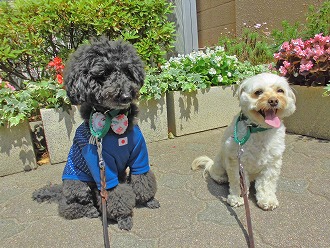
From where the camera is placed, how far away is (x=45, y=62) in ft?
12.3

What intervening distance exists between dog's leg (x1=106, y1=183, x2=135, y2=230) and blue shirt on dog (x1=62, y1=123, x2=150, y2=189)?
0.07 meters

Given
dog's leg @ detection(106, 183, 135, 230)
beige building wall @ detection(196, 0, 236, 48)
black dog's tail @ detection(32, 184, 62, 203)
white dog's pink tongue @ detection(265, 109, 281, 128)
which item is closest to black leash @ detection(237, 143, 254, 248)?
white dog's pink tongue @ detection(265, 109, 281, 128)

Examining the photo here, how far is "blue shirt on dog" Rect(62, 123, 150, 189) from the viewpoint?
204cm

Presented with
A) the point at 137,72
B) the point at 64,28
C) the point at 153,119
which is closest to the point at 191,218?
the point at 137,72

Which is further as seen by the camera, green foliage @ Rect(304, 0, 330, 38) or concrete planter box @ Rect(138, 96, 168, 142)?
green foliage @ Rect(304, 0, 330, 38)

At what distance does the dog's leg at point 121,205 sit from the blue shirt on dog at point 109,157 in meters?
0.07

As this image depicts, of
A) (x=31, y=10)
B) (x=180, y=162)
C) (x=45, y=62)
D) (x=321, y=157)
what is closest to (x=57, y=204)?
(x=180, y=162)

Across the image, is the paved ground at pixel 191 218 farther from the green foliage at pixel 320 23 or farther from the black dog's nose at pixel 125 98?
the green foliage at pixel 320 23

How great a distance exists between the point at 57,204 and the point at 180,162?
1423 millimetres

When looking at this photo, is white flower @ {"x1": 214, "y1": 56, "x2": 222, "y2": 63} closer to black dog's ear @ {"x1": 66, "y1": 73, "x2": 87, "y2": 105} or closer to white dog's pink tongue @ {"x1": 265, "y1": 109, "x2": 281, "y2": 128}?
white dog's pink tongue @ {"x1": 265, "y1": 109, "x2": 281, "y2": 128}

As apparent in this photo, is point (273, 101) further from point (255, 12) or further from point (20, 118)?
point (255, 12)

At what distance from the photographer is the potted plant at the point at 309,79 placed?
3.42 m

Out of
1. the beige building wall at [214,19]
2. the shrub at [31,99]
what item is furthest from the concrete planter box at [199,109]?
the beige building wall at [214,19]

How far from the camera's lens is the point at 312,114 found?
359 cm
